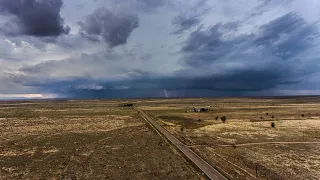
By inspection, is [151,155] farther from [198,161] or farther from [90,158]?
[90,158]

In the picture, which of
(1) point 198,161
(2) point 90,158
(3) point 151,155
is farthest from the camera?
(3) point 151,155

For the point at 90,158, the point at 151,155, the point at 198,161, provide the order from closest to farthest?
the point at 198,161 → the point at 90,158 → the point at 151,155

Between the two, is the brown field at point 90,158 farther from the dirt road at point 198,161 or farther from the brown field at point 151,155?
the dirt road at point 198,161

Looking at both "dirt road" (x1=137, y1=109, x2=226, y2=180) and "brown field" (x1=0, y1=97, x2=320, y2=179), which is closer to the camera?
"dirt road" (x1=137, y1=109, x2=226, y2=180)

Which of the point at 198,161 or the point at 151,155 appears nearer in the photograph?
the point at 198,161

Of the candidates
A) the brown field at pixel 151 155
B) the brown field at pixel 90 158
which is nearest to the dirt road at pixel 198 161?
the brown field at pixel 151 155

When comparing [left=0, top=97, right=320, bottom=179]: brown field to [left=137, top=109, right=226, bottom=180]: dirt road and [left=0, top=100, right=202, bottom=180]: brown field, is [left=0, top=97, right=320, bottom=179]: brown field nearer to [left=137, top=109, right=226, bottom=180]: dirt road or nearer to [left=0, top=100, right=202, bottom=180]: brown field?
[left=0, top=100, right=202, bottom=180]: brown field

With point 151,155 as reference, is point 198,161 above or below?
above

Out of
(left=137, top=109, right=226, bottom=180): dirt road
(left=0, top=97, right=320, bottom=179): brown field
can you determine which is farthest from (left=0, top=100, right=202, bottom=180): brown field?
(left=137, top=109, right=226, bottom=180): dirt road

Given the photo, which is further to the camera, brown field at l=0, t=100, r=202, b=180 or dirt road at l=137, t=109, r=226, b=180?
brown field at l=0, t=100, r=202, b=180

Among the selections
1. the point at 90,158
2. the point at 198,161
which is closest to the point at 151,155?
the point at 198,161

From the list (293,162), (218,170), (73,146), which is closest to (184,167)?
(218,170)

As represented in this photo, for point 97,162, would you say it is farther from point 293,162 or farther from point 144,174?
point 293,162
